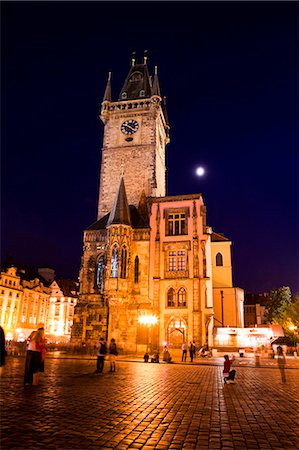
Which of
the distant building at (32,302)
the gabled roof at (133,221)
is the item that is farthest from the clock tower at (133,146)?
the distant building at (32,302)

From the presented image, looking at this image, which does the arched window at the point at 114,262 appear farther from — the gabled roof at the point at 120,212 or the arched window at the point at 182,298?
the arched window at the point at 182,298

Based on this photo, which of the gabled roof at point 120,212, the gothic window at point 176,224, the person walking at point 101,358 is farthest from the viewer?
the gothic window at point 176,224

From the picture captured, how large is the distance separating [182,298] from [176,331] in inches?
140

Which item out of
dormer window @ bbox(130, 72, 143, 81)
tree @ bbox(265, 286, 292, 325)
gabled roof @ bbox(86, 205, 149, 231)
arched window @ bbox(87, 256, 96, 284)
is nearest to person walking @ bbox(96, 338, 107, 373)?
arched window @ bbox(87, 256, 96, 284)

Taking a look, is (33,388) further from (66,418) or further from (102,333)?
(102,333)

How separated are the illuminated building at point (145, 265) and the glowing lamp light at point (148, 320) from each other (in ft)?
1.19

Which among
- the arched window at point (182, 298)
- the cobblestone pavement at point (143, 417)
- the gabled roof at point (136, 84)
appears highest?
the gabled roof at point (136, 84)

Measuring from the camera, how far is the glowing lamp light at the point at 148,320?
39.3 metres

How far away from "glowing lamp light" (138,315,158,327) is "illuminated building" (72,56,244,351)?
36cm

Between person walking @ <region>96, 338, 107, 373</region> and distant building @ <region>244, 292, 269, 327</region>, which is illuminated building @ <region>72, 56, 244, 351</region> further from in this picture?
distant building @ <region>244, 292, 269, 327</region>

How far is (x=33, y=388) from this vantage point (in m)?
11.4

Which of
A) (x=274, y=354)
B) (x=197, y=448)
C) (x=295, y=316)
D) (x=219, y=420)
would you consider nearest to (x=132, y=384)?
(x=219, y=420)

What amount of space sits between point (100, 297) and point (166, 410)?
114 ft

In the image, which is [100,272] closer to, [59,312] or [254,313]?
[59,312]
